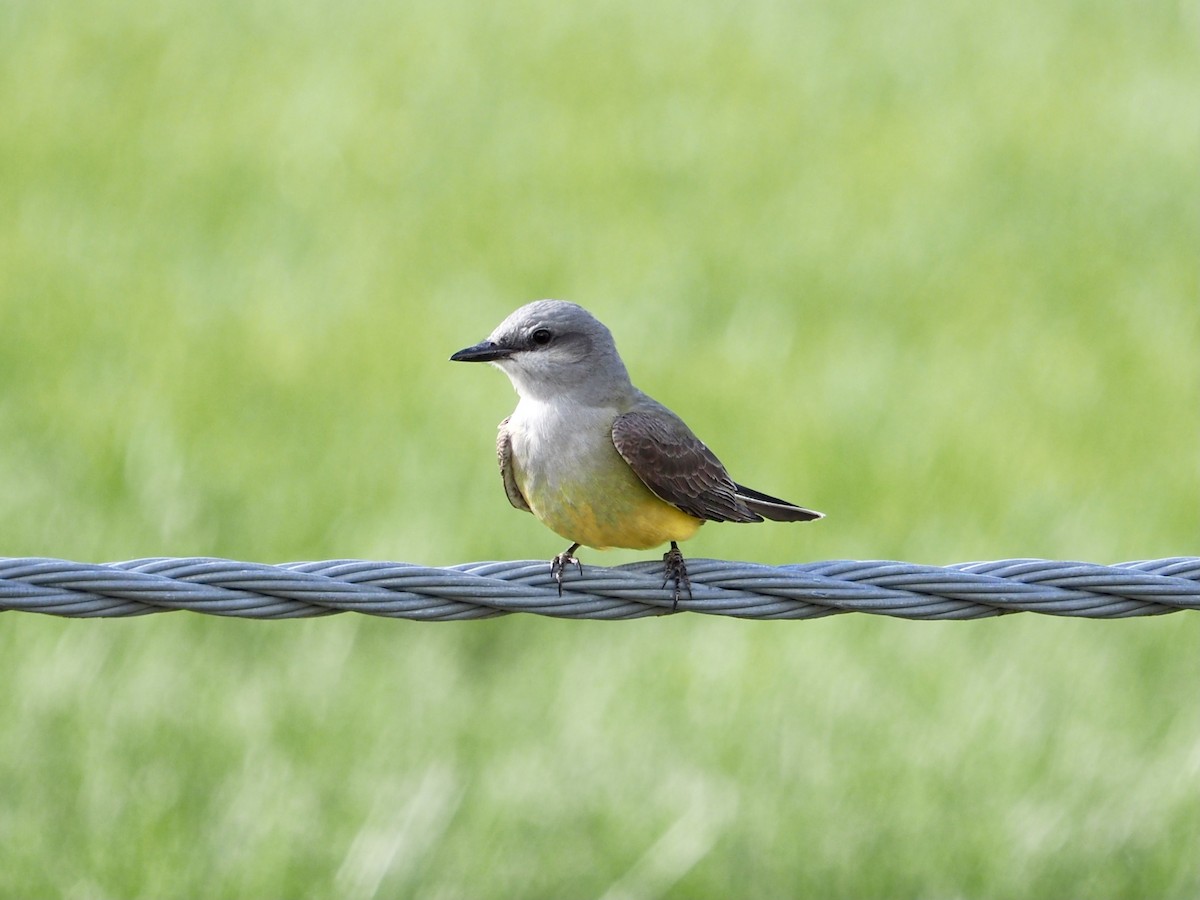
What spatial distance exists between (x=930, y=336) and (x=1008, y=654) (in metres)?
4.24

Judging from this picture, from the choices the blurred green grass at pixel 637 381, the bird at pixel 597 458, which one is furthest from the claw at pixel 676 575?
the blurred green grass at pixel 637 381

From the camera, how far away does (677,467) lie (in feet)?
14.6

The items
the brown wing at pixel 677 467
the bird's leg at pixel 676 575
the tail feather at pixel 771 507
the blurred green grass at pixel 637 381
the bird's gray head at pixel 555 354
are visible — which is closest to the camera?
the bird's leg at pixel 676 575

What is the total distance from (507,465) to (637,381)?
5249 millimetres

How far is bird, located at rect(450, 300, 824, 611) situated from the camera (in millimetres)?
4500

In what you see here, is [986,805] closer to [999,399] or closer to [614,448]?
[614,448]

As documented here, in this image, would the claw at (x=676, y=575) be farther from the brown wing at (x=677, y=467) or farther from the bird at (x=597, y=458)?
the brown wing at (x=677, y=467)

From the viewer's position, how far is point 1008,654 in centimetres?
742

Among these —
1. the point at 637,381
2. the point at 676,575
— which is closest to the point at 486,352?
the point at 676,575

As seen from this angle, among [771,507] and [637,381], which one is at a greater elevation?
[637,381]

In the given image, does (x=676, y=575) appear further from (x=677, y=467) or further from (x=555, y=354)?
(x=555, y=354)

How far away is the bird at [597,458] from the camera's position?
4.50 m

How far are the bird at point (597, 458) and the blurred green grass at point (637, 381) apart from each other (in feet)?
5.98

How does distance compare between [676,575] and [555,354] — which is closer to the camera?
[676,575]
